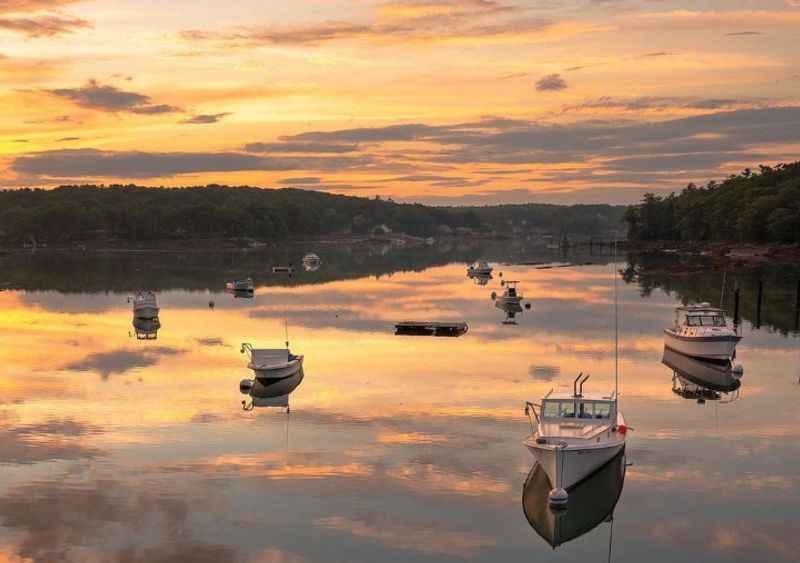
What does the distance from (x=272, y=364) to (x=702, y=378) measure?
2598 cm

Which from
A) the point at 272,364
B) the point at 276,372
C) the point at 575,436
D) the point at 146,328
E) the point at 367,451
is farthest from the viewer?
the point at 146,328

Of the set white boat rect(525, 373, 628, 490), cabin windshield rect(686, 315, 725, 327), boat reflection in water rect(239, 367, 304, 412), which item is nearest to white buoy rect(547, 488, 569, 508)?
white boat rect(525, 373, 628, 490)

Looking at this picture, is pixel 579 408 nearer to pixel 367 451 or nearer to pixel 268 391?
pixel 367 451

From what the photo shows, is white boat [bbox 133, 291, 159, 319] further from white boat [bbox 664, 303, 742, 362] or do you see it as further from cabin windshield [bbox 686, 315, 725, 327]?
cabin windshield [bbox 686, 315, 725, 327]

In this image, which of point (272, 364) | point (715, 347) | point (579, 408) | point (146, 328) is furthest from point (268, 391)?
point (146, 328)

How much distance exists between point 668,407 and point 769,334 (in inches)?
1313

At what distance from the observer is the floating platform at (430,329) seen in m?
84.6

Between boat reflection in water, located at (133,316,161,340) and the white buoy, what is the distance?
54.7 m

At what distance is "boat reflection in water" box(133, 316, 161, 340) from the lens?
8425 cm

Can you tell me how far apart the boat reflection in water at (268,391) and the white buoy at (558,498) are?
2061 centimetres

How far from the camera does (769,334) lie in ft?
268

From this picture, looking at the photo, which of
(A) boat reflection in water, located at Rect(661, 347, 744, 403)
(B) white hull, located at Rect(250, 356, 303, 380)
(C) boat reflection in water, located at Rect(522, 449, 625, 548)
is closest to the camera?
(C) boat reflection in water, located at Rect(522, 449, 625, 548)

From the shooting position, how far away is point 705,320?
68.6 metres

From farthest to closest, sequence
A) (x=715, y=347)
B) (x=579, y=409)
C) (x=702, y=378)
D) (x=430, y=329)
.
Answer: (x=430, y=329) < (x=715, y=347) < (x=702, y=378) < (x=579, y=409)
